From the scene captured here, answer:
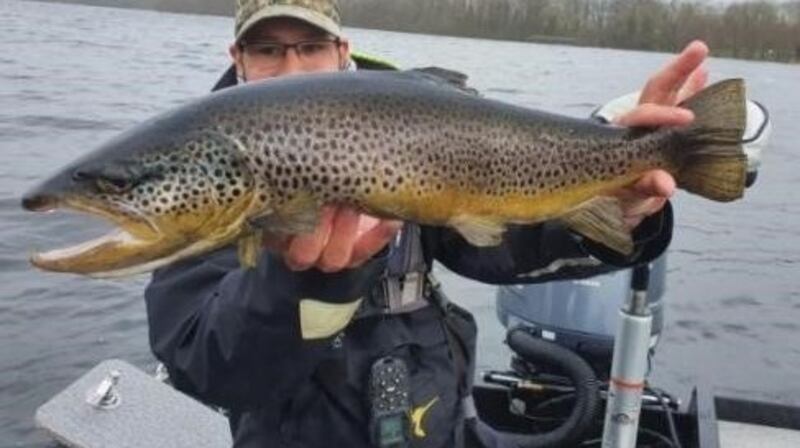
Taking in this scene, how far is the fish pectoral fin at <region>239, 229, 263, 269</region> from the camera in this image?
239 centimetres

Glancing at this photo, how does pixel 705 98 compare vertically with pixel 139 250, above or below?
above

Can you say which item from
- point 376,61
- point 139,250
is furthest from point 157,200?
point 376,61

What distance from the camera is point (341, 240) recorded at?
2482mm

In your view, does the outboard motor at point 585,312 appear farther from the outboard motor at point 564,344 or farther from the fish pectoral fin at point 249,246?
the fish pectoral fin at point 249,246

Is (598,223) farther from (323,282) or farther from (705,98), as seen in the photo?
(323,282)

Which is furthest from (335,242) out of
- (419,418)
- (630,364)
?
(630,364)

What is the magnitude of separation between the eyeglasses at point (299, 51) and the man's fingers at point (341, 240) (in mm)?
1234

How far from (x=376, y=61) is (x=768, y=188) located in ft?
66.3

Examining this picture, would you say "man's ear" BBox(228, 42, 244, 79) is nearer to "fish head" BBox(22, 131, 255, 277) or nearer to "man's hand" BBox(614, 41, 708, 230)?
"fish head" BBox(22, 131, 255, 277)

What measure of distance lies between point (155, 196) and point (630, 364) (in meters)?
2.52

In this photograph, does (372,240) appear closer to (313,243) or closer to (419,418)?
(313,243)

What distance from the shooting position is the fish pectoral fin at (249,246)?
239 centimetres

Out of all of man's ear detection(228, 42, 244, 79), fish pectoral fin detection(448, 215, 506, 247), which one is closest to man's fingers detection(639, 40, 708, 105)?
fish pectoral fin detection(448, 215, 506, 247)

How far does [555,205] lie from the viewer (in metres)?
2.84
